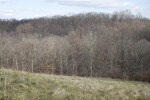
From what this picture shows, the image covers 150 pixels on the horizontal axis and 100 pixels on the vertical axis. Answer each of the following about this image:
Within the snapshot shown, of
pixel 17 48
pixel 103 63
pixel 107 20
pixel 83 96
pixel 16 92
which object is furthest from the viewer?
pixel 107 20

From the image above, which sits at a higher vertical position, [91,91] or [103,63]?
[91,91]

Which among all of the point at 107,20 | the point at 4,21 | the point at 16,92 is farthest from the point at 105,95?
the point at 4,21

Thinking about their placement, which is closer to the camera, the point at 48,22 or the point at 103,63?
the point at 103,63

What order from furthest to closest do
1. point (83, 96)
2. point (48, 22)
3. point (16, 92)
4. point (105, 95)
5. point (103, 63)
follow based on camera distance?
point (48, 22)
point (103, 63)
point (105, 95)
point (83, 96)
point (16, 92)

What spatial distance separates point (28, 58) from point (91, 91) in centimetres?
3481

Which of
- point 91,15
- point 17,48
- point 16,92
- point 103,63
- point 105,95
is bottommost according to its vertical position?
point 103,63

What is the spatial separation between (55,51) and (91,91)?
3396 centimetres

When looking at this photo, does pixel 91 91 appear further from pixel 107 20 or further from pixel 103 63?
pixel 107 20

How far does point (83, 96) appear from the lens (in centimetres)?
739

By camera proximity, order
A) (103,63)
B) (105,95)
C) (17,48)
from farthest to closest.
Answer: (17,48) → (103,63) → (105,95)

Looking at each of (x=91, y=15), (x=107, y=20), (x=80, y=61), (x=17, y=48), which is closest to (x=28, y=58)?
(x=17, y=48)

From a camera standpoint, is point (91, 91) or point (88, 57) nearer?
point (91, 91)

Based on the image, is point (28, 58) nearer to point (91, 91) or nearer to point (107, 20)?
point (91, 91)

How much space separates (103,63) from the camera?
133ft
